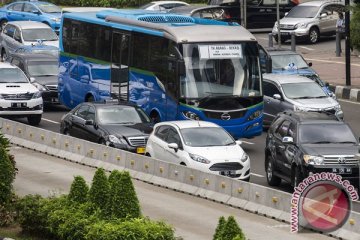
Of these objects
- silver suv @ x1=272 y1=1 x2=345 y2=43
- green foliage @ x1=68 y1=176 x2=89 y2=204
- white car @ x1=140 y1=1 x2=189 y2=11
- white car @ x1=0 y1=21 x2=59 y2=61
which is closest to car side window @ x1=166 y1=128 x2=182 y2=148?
green foliage @ x1=68 y1=176 x2=89 y2=204

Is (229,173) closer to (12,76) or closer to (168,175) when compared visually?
(168,175)

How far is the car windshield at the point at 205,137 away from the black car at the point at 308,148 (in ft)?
3.55

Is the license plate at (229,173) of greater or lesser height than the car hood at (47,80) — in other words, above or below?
below

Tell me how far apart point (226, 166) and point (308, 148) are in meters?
1.92

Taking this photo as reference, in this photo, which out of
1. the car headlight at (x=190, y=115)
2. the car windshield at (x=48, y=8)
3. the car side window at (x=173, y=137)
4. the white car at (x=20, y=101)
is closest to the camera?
the car side window at (x=173, y=137)

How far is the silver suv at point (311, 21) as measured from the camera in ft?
176

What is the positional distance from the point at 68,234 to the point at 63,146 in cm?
1227

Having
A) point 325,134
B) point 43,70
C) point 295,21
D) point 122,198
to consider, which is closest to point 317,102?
point 325,134

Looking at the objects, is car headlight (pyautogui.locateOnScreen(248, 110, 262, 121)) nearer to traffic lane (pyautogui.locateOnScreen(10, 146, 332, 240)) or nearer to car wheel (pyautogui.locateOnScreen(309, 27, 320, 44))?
traffic lane (pyautogui.locateOnScreen(10, 146, 332, 240))

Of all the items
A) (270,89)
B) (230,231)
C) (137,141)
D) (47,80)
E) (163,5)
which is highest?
(163,5)

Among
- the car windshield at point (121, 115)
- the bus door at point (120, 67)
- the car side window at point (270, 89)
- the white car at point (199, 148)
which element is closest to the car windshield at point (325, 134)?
the white car at point (199, 148)

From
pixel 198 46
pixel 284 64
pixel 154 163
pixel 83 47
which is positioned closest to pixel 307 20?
pixel 284 64

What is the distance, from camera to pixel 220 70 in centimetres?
3275

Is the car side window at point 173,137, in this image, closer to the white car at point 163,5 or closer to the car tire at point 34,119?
the car tire at point 34,119
